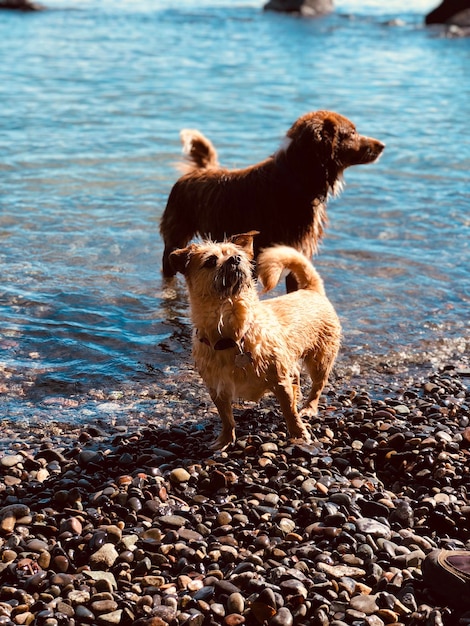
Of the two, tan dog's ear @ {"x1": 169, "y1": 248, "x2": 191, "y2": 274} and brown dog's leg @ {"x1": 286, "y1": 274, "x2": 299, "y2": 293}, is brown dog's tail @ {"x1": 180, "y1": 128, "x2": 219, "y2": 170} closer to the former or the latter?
brown dog's leg @ {"x1": 286, "y1": 274, "x2": 299, "y2": 293}

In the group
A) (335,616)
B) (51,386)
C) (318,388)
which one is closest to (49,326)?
(51,386)

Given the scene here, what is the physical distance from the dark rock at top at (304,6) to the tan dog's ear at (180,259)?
108 ft

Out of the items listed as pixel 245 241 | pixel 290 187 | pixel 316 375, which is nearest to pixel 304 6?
pixel 290 187

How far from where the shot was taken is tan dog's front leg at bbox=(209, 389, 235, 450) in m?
5.09

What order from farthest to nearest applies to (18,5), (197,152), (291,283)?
(18,5)
(197,152)
(291,283)

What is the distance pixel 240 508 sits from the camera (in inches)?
172

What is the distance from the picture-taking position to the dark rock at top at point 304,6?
1389 inches

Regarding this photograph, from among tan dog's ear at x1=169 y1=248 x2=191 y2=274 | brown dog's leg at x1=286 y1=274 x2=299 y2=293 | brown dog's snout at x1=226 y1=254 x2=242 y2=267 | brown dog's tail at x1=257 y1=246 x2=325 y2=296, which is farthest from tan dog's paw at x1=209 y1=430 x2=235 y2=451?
brown dog's leg at x1=286 y1=274 x2=299 y2=293

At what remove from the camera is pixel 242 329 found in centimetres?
479

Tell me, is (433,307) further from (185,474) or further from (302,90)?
(302,90)

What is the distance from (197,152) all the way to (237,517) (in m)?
4.30

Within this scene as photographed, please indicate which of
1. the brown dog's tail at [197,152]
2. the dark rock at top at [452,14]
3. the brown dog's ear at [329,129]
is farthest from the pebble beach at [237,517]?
the dark rock at top at [452,14]

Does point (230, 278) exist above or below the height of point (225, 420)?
above

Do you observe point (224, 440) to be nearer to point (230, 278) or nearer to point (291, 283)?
point (230, 278)
